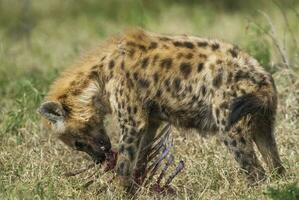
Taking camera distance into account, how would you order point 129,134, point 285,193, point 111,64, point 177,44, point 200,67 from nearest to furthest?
1. point 285,193
2. point 200,67
3. point 129,134
4. point 177,44
5. point 111,64

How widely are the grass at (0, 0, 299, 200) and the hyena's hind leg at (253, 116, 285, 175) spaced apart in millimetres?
111

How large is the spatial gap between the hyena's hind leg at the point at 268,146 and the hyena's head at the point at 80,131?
1.13 meters

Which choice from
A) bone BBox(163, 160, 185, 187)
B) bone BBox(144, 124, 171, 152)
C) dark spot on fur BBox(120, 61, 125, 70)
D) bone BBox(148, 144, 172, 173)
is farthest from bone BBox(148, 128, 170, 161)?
dark spot on fur BBox(120, 61, 125, 70)

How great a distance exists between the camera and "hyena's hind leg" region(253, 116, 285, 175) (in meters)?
7.11

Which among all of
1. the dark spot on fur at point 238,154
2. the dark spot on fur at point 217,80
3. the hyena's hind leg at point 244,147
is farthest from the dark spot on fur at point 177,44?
the dark spot on fur at point 238,154

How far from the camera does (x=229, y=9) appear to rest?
14.5 meters

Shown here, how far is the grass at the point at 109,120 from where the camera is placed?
276 inches

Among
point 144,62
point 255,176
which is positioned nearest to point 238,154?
point 255,176

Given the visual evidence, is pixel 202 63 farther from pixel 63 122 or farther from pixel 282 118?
pixel 282 118

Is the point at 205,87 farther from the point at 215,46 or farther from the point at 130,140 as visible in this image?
the point at 130,140

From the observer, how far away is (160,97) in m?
7.25

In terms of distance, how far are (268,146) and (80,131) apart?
1390 millimetres

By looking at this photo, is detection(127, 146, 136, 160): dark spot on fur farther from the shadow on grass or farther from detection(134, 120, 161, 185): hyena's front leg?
the shadow on grass

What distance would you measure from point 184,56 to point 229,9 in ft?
24.3
